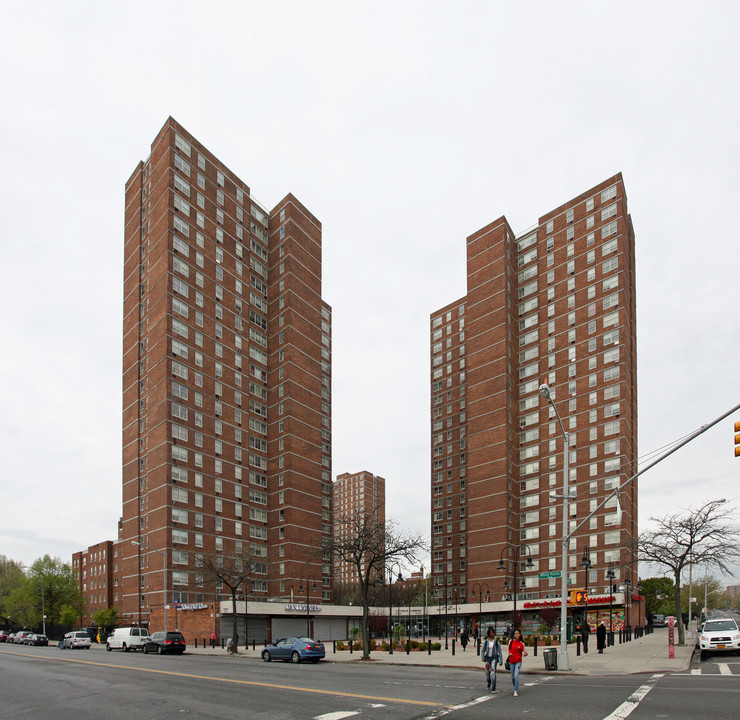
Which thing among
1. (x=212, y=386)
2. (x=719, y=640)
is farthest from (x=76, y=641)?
(x=719, y=640)

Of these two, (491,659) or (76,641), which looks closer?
(491,659)

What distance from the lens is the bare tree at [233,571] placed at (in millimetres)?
50812

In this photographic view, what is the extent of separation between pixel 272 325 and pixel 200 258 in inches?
602

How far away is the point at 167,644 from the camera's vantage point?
48750 mm

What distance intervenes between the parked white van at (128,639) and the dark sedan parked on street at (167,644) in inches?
157

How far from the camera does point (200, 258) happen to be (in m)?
84.0

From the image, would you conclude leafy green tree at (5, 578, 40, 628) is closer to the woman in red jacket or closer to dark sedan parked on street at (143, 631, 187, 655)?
dark sedan parked on street at (143, 631, 187, 655)

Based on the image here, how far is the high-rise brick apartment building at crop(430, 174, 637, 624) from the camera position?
84312 mm

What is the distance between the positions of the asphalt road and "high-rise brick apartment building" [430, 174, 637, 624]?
59.3m

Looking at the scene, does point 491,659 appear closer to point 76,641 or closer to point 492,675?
point 492,675

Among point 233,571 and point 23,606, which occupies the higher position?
point 233,571

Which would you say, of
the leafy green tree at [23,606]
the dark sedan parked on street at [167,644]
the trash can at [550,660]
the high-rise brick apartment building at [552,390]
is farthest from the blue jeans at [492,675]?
the leafy green tree at [23,606]

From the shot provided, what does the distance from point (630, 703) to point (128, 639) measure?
4836cm

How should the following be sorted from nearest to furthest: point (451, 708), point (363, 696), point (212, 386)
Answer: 1. point (451, 708)
2. point (363, 696)
3. point (212, 386)
